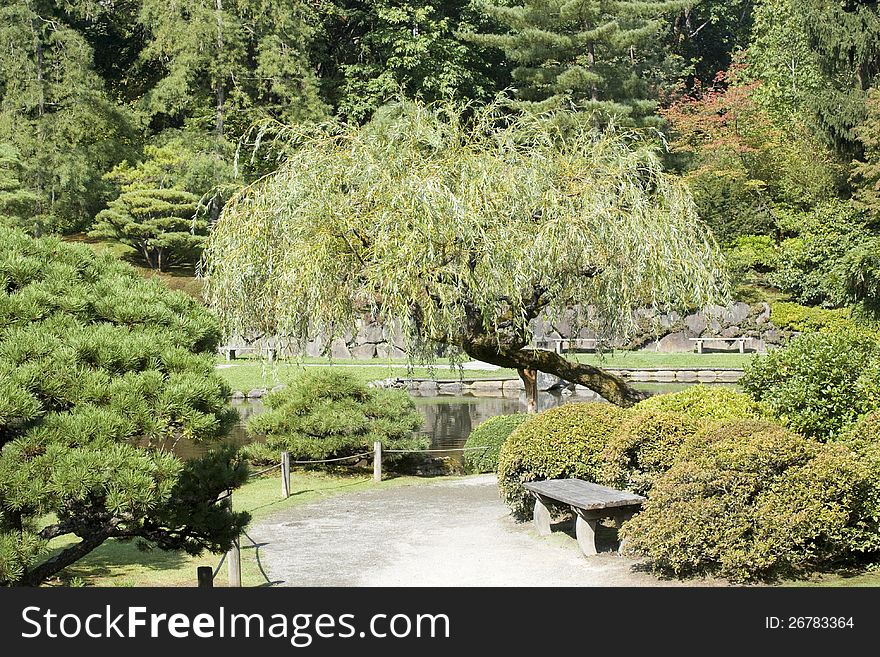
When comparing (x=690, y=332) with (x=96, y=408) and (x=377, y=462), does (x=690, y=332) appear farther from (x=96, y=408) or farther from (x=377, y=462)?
(x=96, y=408)

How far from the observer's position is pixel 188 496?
5.60 meters

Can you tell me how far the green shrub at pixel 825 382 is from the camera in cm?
797

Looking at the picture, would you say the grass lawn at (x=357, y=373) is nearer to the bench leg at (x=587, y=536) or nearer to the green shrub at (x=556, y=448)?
the green shrub at (x=556, y=448)

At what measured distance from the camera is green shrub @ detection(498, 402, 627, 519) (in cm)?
881

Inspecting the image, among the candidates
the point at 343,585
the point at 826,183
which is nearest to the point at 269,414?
the point at 343,585

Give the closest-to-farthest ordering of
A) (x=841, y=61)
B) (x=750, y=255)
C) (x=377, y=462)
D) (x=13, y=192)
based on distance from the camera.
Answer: (x=377, y=462), (x=841, y=61), (x=13, y=192), (x=750, y=255)

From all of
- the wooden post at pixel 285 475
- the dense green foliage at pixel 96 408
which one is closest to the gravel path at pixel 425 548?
the wooden post at pixel 285 475

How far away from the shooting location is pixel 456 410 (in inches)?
861

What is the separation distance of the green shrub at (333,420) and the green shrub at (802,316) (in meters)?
18.6

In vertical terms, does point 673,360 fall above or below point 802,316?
below

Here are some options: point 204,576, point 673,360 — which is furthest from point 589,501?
point 673,360

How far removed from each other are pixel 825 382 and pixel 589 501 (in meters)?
2.36

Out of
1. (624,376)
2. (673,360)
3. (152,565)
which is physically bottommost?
(152,565)

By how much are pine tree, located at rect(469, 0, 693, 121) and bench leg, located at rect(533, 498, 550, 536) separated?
22.7m
